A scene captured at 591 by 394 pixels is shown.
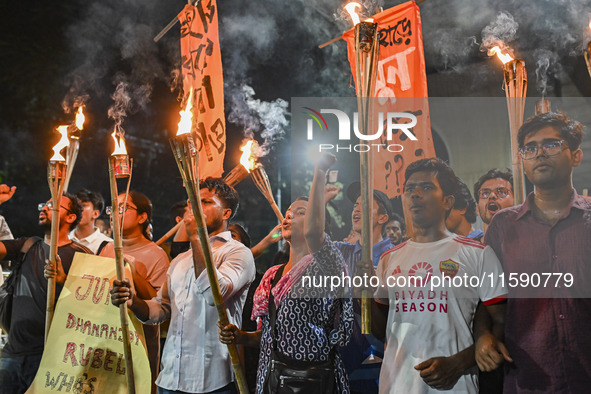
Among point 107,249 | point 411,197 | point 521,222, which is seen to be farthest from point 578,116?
point 107,249

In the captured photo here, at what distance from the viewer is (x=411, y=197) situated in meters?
3.12

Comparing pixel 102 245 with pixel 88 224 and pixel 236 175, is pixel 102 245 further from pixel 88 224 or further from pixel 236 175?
→ pixel 236 175

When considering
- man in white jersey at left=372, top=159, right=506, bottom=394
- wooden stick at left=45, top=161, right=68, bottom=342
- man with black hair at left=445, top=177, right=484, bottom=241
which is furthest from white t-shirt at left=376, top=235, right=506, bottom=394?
wooden stick at left=45, top=161, right=68, bottom=342

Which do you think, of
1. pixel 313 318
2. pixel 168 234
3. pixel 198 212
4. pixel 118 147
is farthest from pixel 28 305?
pixel 313 318

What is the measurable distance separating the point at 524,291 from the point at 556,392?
1.65ft

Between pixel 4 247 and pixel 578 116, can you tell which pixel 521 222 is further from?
pixel 4 247

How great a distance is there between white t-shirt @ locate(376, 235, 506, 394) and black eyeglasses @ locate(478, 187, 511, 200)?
641 millimetres

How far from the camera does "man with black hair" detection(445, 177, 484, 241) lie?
318 centimetres

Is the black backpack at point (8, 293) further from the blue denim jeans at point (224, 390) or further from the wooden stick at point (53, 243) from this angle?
the blue denim jeans at point (224, 390)

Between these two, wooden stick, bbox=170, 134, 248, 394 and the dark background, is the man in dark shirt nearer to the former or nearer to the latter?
the dark background

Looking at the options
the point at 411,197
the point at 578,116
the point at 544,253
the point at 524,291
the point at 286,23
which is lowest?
the point at 524,291

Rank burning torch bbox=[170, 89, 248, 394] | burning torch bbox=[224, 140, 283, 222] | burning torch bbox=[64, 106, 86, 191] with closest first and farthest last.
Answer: burning torch bbox=[170, 89, 248, 394] < burning torch bbox=[224, 140, 283, 222] < burning torch bbox=[64, 106, 86, 191]

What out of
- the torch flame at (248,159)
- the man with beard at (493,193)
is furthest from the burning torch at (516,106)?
the torch flame at (248,159)

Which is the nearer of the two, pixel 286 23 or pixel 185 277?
pixel 185 277
